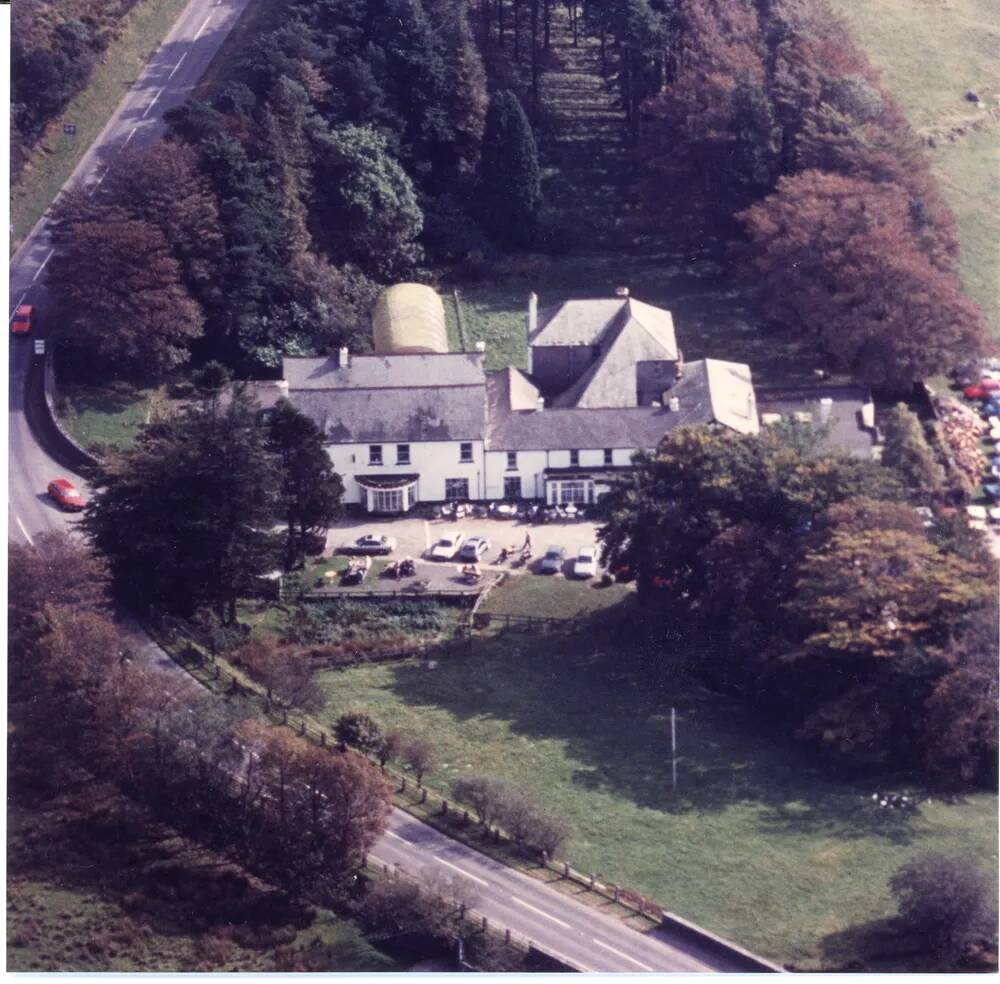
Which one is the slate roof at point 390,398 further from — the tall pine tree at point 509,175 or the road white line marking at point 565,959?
the road white line marking at point 565,959

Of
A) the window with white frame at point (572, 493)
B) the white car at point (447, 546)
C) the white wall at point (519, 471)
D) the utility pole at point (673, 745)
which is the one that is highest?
the white wall at point (519, 471)

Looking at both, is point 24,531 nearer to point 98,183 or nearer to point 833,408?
point 98,183

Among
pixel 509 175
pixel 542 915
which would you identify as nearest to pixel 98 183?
pixel 509 175

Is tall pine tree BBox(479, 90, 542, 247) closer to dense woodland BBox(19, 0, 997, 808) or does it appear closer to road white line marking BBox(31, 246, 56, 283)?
dense woodland BBox(19, 0, 997, 808)

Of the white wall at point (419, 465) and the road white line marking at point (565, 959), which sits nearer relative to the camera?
the road white line marking at point (565, 959)

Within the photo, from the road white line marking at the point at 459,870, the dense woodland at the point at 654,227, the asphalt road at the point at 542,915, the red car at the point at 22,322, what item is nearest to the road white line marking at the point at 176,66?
the dense woodland at the point at 654,227

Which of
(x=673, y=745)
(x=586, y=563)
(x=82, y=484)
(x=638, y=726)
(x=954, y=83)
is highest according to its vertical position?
(x=954, y=83)

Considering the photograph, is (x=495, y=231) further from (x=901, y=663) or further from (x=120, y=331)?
(x=901, y=663)
